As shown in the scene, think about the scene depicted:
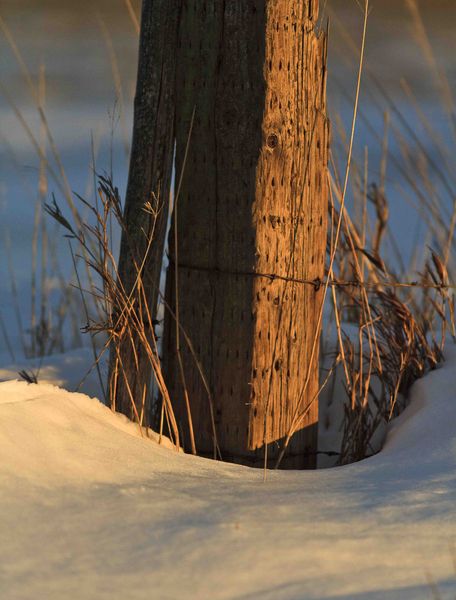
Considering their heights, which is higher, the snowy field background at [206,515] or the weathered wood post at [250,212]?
the weathered wood post at [250,212]

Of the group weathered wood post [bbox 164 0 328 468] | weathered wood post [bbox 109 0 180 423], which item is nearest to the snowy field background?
weathered wood post [bbox 109 0 180 423]

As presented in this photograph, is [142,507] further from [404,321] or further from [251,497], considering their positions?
[404,321]

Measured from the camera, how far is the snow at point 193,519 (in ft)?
5.04

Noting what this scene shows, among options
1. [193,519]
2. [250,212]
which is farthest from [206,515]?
[250,212]

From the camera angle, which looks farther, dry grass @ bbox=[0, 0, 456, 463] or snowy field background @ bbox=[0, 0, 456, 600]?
dry grass @ bbox=[0, 0, 456, 463]

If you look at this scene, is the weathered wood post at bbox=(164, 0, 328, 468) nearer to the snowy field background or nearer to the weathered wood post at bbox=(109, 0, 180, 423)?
the weathered wood post at bbox=(109, 0, 180, 423)

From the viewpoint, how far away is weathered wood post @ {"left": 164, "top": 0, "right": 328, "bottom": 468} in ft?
8.30

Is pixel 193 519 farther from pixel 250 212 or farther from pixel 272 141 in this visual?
pixel 272 141

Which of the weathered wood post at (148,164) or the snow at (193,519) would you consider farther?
the weathered wood post at (148,164)

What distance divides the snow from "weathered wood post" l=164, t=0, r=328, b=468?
1.18 ft

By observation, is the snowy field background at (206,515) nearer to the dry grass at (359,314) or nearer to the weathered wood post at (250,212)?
the dry grass at (359,314)

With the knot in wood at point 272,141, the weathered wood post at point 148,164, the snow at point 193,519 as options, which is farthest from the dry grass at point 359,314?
the snow at point 193,519

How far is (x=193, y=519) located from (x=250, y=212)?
101 cm

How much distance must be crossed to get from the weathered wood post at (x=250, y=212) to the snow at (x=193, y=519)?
1.18 ft
